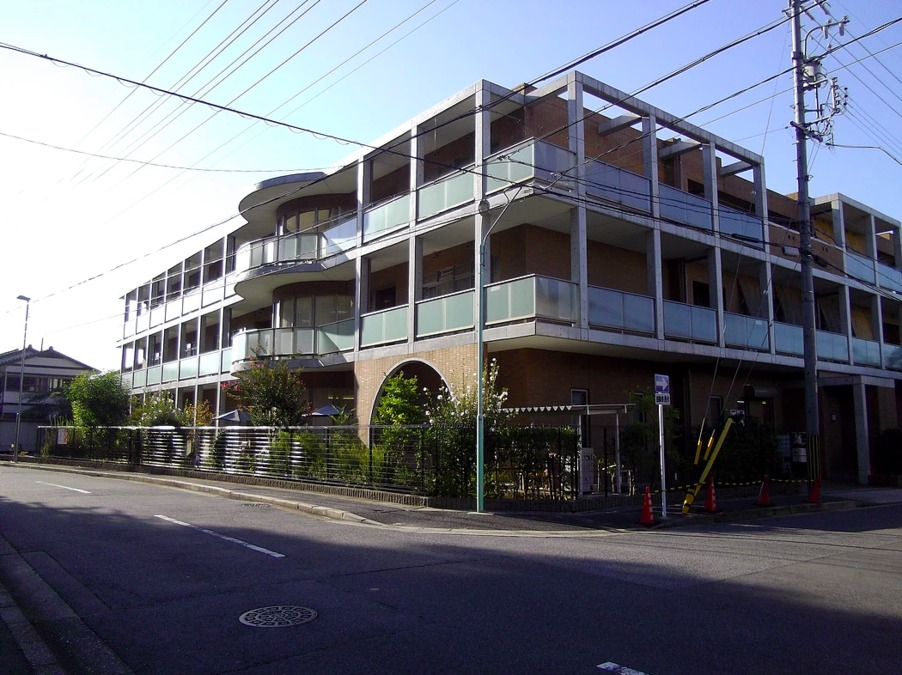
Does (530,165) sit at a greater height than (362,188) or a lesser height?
lesser

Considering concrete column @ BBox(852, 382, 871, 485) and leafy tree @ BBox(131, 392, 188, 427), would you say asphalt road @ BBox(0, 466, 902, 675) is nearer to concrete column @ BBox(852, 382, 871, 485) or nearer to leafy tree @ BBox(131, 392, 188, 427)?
concrete column @ BBox(852, 382, 871, 485)

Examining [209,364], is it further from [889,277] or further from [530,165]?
[889,277]

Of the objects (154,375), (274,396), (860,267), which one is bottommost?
(274,396)

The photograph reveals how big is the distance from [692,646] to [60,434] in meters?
36.2

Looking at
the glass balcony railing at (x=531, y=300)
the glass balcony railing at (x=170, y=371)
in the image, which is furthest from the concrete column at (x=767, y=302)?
the glass balcony railing at (x=170, y=371)

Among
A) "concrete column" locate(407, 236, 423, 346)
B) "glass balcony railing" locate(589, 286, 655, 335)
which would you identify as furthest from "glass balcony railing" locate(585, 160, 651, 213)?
"concrete column" locate(407, 236, 423, 346)

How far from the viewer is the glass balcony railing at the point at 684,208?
2041 cm

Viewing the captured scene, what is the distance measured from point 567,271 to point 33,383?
59.7 meters

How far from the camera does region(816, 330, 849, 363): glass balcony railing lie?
24486 mm

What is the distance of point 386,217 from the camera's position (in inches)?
843

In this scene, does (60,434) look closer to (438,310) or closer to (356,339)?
(356,339)

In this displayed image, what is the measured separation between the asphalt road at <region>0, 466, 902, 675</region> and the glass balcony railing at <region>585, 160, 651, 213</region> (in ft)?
31.1

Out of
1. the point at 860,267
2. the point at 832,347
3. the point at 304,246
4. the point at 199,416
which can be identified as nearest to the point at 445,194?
the point at 304,246

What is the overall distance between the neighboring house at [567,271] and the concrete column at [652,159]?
67 millimetres
